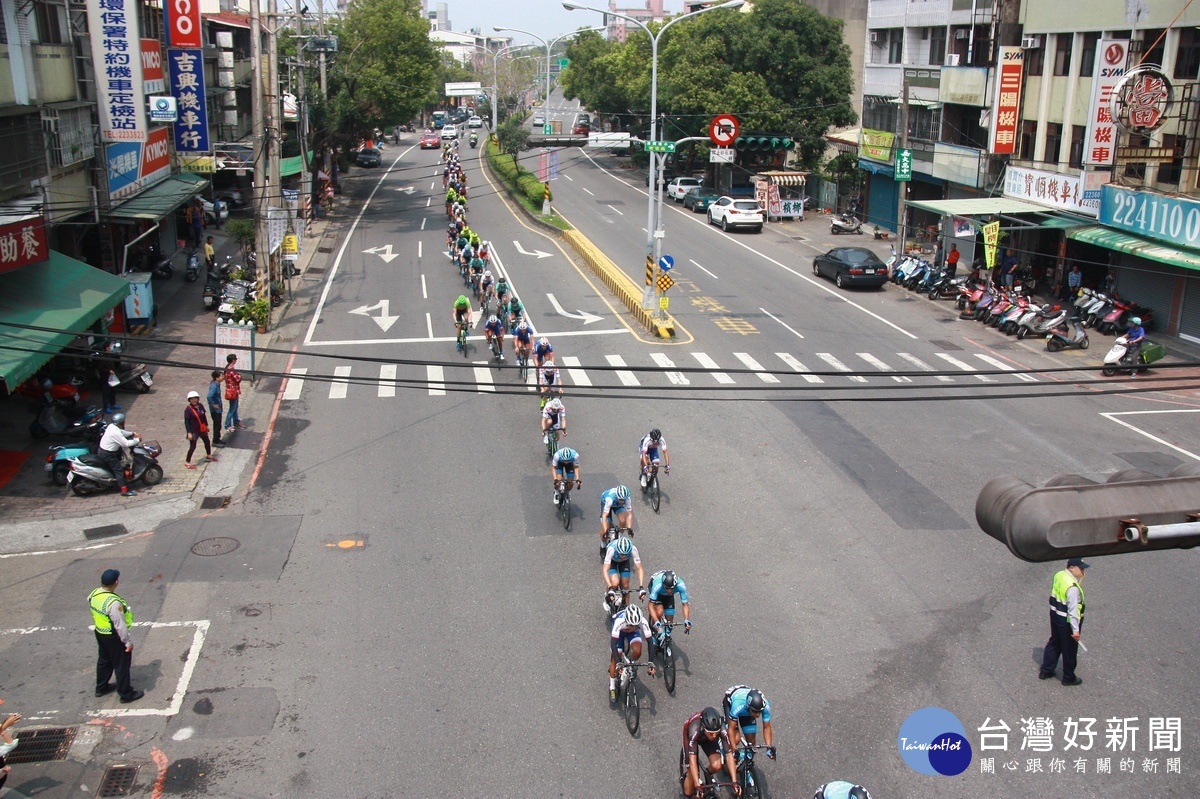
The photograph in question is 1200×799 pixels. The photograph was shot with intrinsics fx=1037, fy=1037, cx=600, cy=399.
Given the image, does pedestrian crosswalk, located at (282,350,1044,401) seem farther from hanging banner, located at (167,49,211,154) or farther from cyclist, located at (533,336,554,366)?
hanging banner, located at (167,49,211,154)

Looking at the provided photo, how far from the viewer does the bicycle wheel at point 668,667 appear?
11555 millimetres

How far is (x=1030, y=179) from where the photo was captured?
109ft

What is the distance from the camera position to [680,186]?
57.4 meters

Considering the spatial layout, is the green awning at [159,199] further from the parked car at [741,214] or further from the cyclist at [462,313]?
the parked car at [741,214]

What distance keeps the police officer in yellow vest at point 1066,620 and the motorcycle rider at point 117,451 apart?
1440 centimetres

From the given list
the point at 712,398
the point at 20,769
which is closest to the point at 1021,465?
the point at 712,398

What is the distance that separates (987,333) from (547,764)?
75.1 ft

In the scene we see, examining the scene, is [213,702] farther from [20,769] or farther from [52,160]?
[52,160]

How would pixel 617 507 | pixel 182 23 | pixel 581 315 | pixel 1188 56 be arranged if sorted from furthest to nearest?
pixel 581 315
pixel 182 23
pixel 1188 56
pixel 617 507

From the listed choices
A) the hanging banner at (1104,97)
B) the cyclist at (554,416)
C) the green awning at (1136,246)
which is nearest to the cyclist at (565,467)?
the cyclist at (554,416)

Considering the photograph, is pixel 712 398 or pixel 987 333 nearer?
pixel 712 398

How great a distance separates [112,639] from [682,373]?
16.3 meters

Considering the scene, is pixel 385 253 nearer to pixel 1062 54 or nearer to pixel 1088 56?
pixel 1062 54

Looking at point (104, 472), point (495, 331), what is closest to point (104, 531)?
point (104, 472)
